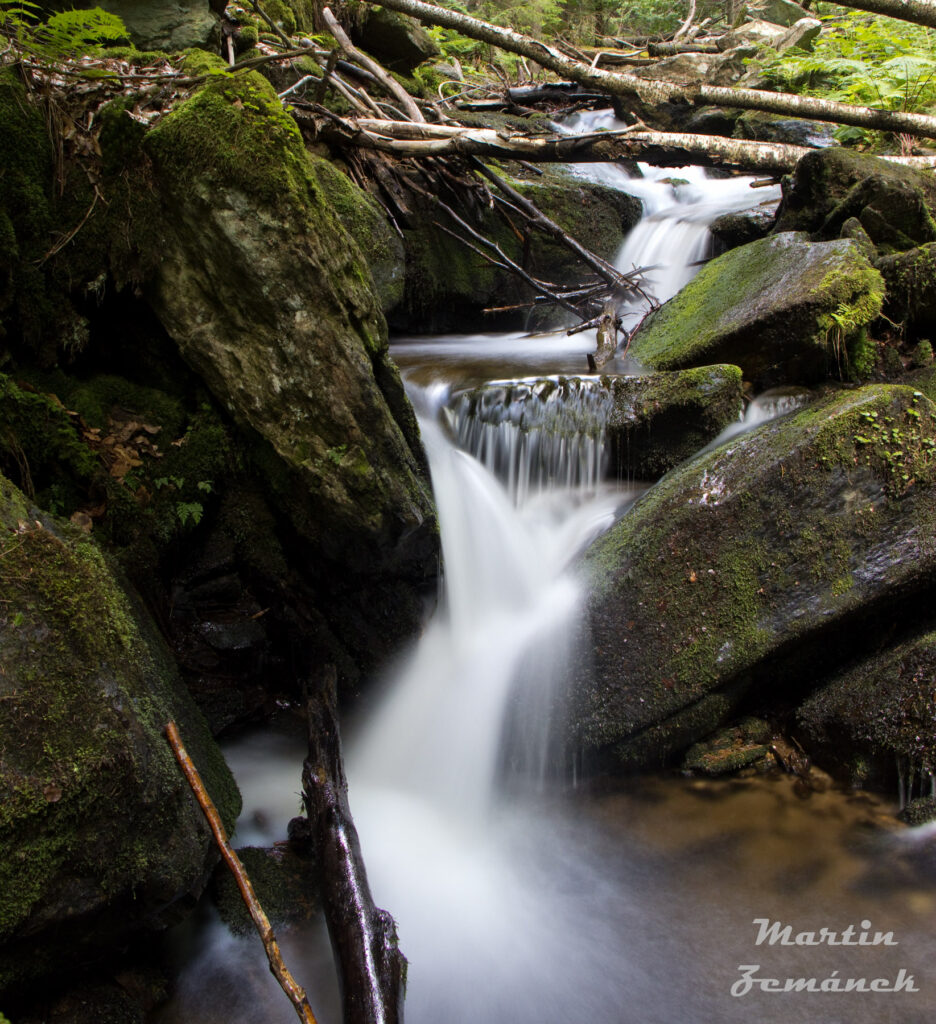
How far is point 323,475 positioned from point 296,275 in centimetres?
104

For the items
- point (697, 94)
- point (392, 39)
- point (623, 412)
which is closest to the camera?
point (623, 412)

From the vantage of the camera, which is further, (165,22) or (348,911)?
(165,22)

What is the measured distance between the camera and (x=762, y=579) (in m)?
3.92

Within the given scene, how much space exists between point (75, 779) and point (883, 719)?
3793mm

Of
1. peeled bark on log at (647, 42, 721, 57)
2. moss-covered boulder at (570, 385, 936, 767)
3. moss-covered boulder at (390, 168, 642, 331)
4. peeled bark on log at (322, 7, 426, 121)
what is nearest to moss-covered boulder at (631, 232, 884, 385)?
moss-covered boulder at (570, 385, 936, 767)

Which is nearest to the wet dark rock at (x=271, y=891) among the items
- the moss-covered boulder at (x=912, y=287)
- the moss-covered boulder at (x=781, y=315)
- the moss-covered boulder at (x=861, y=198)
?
the moss-covered boulder at (x=781, y=315)

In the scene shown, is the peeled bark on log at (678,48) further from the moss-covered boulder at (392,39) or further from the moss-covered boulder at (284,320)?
the moss-covered boulder at (284,320)

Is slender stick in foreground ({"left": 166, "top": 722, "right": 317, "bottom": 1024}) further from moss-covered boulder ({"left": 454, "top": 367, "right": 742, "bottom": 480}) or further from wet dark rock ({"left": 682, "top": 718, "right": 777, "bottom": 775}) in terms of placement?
moss-covered boulder ({"left": 454, "top": 367, "right": 742, "bottom": 480})

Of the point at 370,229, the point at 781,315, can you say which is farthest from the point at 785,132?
the point at 370,229

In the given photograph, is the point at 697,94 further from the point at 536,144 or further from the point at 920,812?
the point at 920,812

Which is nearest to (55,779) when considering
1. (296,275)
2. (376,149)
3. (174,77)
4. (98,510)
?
(98,510)

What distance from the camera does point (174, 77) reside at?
138 inches

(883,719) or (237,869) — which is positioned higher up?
(883,719)

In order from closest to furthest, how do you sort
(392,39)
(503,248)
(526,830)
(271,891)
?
(271,891) < (526,830) < (503,248) < (392,39)
